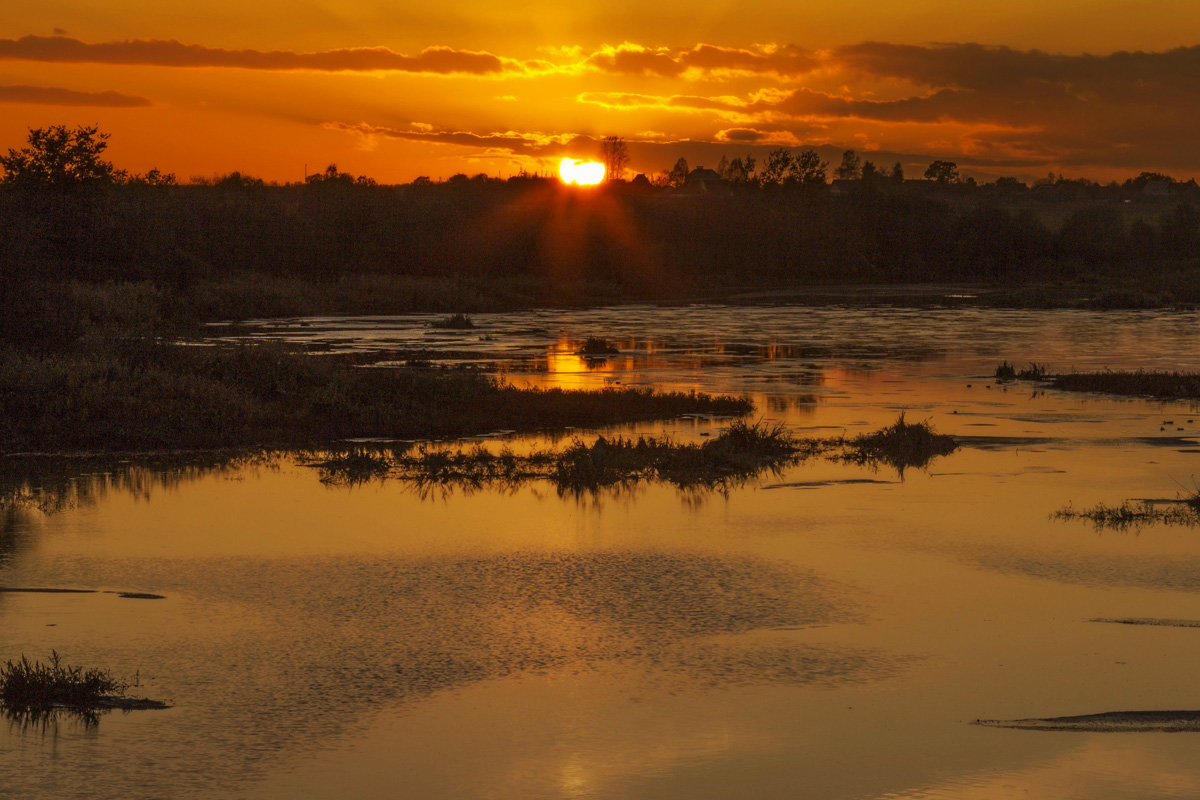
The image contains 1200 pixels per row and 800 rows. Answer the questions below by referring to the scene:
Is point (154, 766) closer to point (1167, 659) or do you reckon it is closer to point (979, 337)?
point (1167, 659)

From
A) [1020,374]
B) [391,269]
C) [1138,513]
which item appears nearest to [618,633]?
[1138,513]

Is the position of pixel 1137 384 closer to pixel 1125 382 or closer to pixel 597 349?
pixel 1125 382

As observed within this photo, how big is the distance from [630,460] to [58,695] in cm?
986

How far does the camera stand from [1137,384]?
Result: 27.1 meters

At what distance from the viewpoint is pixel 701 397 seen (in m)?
24.6

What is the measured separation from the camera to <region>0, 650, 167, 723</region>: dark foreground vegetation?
7.86 m

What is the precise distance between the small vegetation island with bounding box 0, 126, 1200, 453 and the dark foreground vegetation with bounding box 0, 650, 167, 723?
34.9 ft

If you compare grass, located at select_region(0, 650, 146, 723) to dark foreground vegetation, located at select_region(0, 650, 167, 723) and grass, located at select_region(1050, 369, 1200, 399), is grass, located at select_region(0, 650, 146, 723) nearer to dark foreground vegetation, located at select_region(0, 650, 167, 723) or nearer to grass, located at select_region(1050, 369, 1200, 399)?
dark foreground vegetation, located at select_region(0, 650, 167, 723)

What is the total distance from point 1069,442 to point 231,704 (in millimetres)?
15407

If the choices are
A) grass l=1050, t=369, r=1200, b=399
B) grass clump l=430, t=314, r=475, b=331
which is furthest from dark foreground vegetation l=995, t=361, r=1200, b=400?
grass clump l=430, t=314, r=475, b=331

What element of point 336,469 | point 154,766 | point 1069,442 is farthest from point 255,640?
point 1069,442

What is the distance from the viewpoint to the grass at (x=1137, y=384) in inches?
1035

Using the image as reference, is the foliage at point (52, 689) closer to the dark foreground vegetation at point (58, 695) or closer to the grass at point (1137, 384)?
the dark foreground vegetation at point (58, 695)

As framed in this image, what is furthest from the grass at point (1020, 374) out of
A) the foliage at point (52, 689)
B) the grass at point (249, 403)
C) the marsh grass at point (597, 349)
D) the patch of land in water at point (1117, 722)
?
the foliage at point (52, 689)
